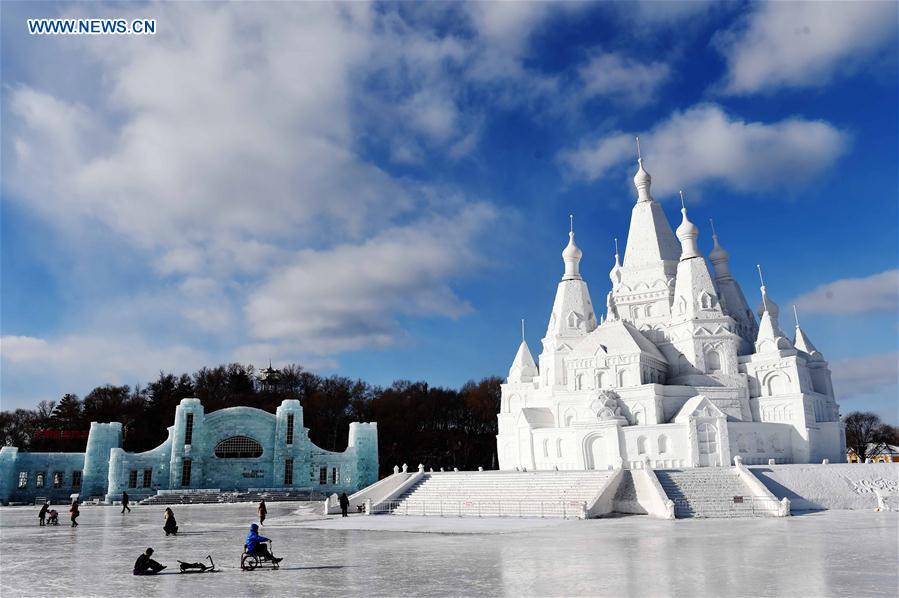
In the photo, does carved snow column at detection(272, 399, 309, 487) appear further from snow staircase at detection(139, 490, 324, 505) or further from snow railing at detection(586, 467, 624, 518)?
snow railing at detection(586, 467, 624, 518)

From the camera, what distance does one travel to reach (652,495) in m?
26.8

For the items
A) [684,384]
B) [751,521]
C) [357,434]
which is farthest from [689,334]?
[357,434]

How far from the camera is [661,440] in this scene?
3762cm

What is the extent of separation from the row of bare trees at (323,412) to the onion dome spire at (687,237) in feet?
111

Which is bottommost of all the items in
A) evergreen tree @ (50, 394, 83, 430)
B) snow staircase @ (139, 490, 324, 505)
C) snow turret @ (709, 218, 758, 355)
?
snow staircase @ (139, 490, 324, 505)

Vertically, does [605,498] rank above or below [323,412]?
below

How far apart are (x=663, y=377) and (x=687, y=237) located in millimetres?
10964

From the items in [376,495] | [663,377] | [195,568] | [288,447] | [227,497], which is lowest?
[227,497]

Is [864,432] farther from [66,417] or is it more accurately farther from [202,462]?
[66,417]

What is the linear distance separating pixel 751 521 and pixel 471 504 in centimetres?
1183

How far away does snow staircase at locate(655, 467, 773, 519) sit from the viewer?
2595 centimetres

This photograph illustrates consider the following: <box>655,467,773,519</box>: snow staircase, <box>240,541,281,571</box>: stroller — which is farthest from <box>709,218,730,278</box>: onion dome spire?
<box>240,541,281,571</box>: stroller

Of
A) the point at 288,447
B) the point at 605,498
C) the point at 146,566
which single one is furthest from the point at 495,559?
the point at 288,447

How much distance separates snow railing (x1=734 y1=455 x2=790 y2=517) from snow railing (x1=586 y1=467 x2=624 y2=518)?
5.56 metres
